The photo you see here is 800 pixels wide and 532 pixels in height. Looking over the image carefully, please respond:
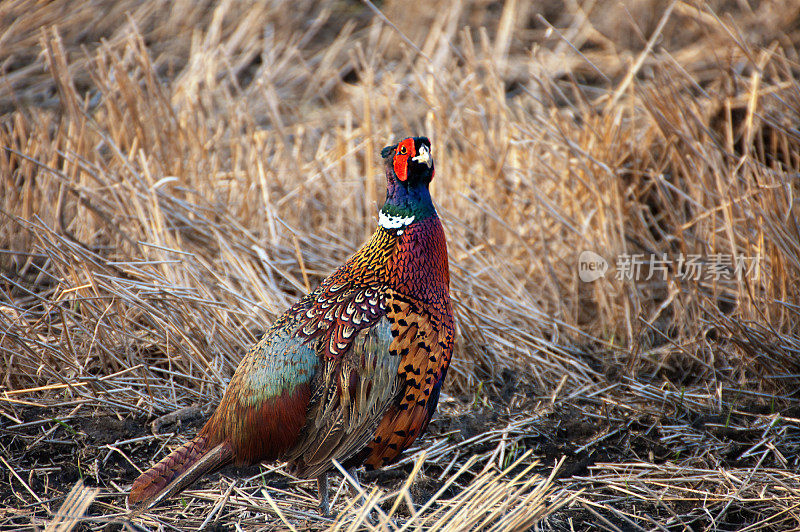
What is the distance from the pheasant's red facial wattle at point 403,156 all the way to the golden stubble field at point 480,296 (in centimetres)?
91

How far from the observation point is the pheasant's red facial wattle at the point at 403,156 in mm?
2188

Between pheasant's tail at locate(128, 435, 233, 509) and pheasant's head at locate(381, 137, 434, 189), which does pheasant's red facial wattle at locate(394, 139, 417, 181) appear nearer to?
pheasant's head at locate(381, 137, 434, 189)

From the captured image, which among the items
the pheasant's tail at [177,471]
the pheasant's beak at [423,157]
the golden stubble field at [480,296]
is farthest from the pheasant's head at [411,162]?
the pheasant's tail at [177,471]

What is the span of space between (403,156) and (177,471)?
1.16m

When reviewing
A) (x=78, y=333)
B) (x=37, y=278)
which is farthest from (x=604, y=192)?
(x=37, y=278)

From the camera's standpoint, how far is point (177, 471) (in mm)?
2121

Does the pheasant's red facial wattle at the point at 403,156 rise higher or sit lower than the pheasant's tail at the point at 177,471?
higher

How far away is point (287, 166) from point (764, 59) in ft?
9.06

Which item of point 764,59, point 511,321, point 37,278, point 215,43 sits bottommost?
point 511,321

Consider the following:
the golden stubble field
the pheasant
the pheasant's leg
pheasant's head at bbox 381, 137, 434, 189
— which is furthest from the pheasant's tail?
pheasant's head at bbox 381, 137, 434, 189

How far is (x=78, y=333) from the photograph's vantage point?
3.11 metres

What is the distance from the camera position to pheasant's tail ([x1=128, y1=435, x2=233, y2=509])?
6.82 feet

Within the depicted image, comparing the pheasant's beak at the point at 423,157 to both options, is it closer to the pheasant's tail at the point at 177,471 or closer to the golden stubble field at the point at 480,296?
the golden stubble field at the point at 480,296

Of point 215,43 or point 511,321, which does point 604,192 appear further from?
point 215,43
